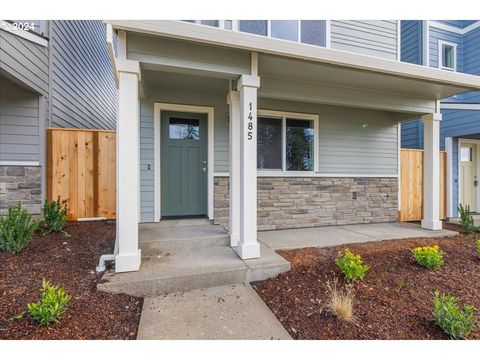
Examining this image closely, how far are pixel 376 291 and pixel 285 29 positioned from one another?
445 centimetres

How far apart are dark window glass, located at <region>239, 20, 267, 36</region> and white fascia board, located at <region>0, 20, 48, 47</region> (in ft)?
10.8

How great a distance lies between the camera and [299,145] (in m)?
5.20

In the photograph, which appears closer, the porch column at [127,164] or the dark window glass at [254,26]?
the porch column at [127,164]

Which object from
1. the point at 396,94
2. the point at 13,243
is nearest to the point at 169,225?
the point at 13,243

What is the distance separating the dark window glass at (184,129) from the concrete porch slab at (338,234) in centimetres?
217

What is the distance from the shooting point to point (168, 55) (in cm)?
289

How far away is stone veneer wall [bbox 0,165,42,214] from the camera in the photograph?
13.6 feet

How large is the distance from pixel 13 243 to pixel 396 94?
6.15 meters

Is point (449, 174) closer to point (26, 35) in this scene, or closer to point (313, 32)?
point (313, 32)

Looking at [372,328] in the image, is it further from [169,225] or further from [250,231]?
[169,225]

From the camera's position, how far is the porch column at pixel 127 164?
8.73 feet

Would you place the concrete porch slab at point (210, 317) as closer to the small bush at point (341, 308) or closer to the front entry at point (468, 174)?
the small bush at point (341, 308)

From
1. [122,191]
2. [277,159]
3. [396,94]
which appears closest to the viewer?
[122,191]

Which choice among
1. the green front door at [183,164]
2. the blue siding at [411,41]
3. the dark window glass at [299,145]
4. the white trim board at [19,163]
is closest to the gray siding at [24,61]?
the white trim board at [19,163]
